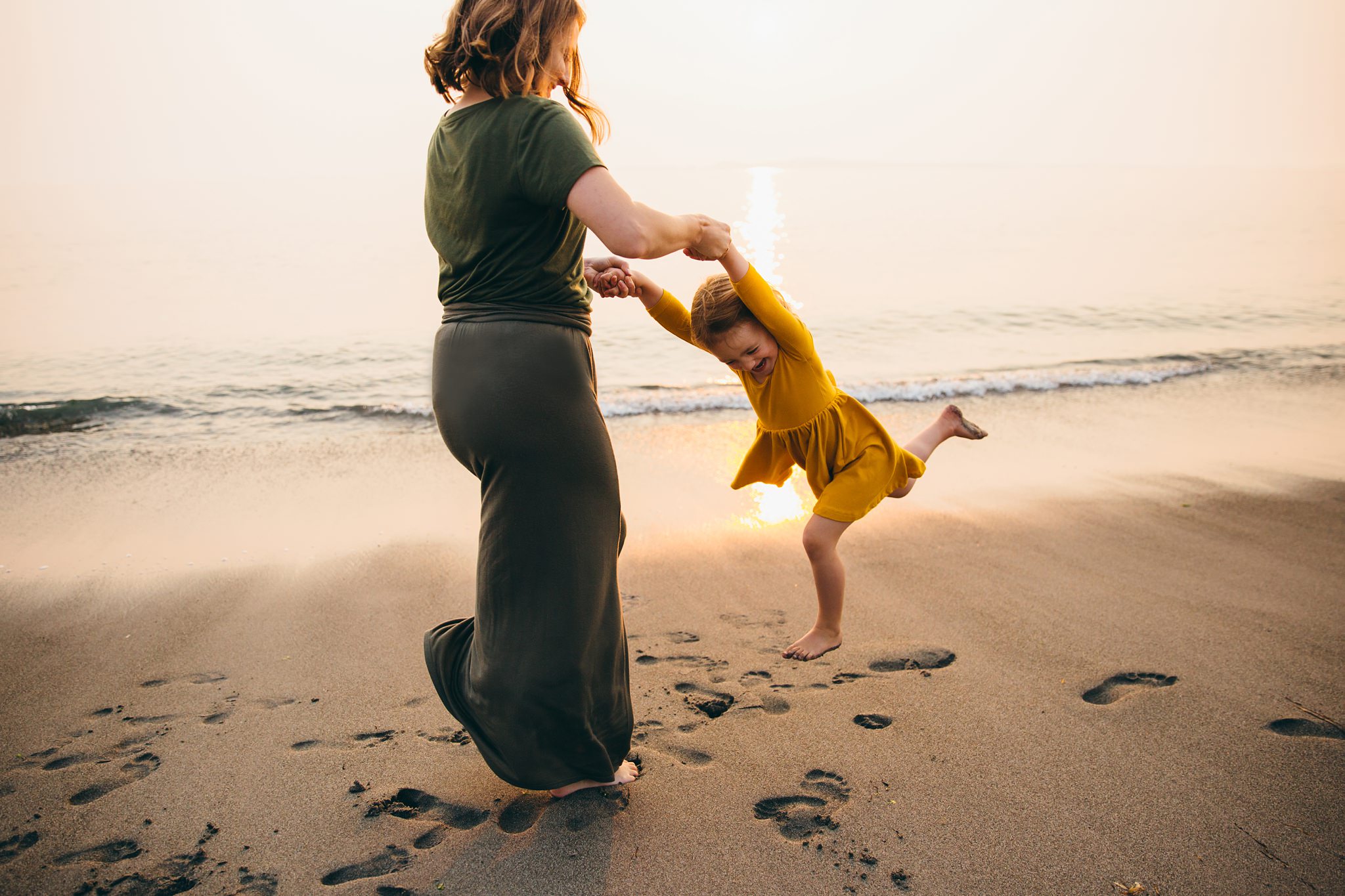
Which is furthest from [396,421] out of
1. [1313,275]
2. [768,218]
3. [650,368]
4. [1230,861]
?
[768,218]

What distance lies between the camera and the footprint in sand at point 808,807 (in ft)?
7.66

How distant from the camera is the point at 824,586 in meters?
3.22

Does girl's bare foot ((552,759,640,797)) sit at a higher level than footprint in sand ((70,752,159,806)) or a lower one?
lower

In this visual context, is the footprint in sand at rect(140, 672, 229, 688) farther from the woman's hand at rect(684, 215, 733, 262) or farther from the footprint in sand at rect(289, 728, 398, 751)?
the woman's hand at rect(684, 215, 733, 262)

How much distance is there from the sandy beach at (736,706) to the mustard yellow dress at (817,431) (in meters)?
0.68

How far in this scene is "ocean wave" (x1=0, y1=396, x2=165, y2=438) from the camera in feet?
26.2

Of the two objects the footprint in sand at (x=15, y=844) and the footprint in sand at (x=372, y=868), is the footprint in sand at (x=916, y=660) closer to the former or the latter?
the footprint in sand at (x=372, y=868)

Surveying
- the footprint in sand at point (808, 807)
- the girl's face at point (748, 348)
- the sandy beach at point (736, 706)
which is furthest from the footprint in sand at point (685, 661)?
the girl's face at point (748, 348)

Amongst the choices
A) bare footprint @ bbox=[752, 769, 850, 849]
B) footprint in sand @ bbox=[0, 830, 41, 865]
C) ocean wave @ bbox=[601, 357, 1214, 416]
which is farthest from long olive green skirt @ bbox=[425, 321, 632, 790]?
ocean wave @ bbox=[601, 357, 1214, 416]

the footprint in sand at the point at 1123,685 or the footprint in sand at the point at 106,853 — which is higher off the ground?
the footprint in sand at the point at 1123,685

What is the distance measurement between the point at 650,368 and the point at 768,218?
17.7 metres

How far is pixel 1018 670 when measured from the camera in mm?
3182

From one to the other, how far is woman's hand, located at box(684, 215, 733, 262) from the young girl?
474 mm

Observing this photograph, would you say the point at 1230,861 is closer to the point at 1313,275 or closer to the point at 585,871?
the point at 585,871
